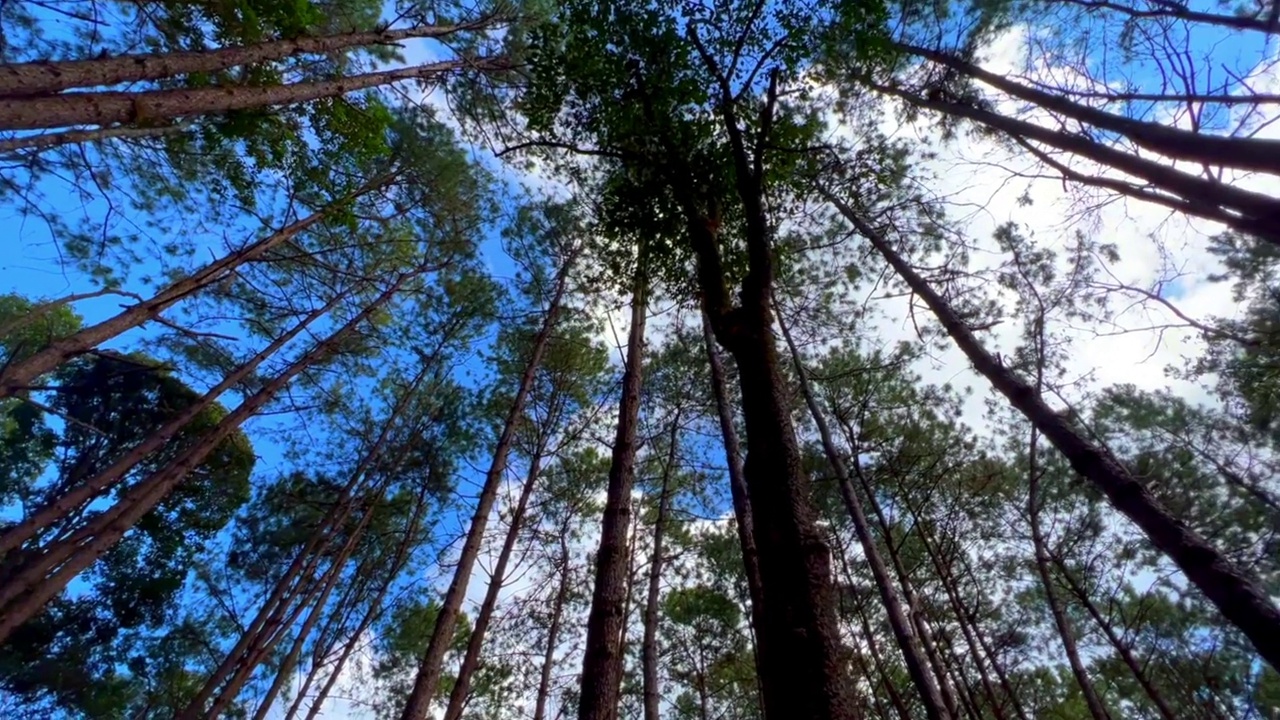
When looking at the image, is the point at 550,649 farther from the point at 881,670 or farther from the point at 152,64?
the point at 152,64

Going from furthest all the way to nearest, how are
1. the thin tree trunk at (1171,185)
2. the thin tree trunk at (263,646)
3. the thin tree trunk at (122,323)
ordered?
the thin tree trunk at (263,646) → the thin tree trunk at (122,323) → the thin tree trunk at (1171,185)

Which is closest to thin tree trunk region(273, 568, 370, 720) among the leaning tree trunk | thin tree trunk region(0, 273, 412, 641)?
the leaning tree trunk

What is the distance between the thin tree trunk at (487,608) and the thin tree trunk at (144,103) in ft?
20.4

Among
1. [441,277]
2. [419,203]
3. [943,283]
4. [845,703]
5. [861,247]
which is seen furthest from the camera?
[441,277]

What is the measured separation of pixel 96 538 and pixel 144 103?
5227 millimetres

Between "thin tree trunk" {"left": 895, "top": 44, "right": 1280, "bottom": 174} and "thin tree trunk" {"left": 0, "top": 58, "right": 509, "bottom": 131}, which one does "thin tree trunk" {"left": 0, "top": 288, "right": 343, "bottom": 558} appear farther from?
"thin tree trunk" {"left": 895, "top": 44, "right": 1280, "bottom": 174}

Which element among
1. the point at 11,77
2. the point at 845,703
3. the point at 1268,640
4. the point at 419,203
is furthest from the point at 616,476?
the point at 419,203

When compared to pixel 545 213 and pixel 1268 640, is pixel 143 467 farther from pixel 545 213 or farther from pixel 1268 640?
pixel 1268 640

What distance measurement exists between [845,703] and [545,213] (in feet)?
35.8

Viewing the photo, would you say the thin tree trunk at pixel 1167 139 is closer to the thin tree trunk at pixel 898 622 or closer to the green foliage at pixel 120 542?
the thin tree trunk at pixel 898 622

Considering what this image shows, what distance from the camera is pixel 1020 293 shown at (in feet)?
26.4

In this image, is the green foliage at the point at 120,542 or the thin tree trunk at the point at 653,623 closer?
the thin tree trunk at the point at 653,623

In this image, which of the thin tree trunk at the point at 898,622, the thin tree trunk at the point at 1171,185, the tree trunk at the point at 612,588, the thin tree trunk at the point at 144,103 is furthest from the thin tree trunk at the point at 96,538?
the thin tree trunk at the point at 1171,185

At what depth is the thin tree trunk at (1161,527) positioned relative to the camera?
2607 millimetres
